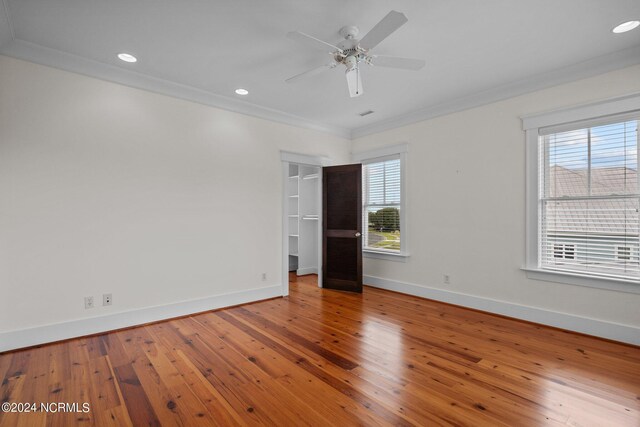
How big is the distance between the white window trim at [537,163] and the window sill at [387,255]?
5.30ft

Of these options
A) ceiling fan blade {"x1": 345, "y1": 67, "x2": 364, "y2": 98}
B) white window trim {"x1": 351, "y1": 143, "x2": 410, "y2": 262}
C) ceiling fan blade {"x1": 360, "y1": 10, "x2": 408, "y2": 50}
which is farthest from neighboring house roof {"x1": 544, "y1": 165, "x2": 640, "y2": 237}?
ceiling fan blade {"x1": 360, "y1": 10, "x2": 408, "y2": 50}

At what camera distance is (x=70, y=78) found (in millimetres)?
3029

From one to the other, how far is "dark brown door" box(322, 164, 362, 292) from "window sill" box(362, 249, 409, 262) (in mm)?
395

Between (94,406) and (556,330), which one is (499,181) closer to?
(556,330)

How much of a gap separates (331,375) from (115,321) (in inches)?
94.6

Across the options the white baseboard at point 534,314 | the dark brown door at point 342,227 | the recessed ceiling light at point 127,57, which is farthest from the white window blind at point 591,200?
the recessed ceiling light at point 127,57

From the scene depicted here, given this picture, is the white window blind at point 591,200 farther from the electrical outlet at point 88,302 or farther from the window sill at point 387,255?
the electrical outlet at point 88,302

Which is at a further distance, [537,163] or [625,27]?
[537,163]

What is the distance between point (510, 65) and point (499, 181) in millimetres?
1303

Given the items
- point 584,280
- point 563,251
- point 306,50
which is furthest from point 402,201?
point 306,50

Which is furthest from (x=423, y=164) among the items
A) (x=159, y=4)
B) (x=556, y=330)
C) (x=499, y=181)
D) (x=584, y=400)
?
(x=159, y=4)

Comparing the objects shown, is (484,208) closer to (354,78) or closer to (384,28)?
(354,78)

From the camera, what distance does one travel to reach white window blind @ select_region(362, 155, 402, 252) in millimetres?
4973

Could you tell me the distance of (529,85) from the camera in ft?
11.5
